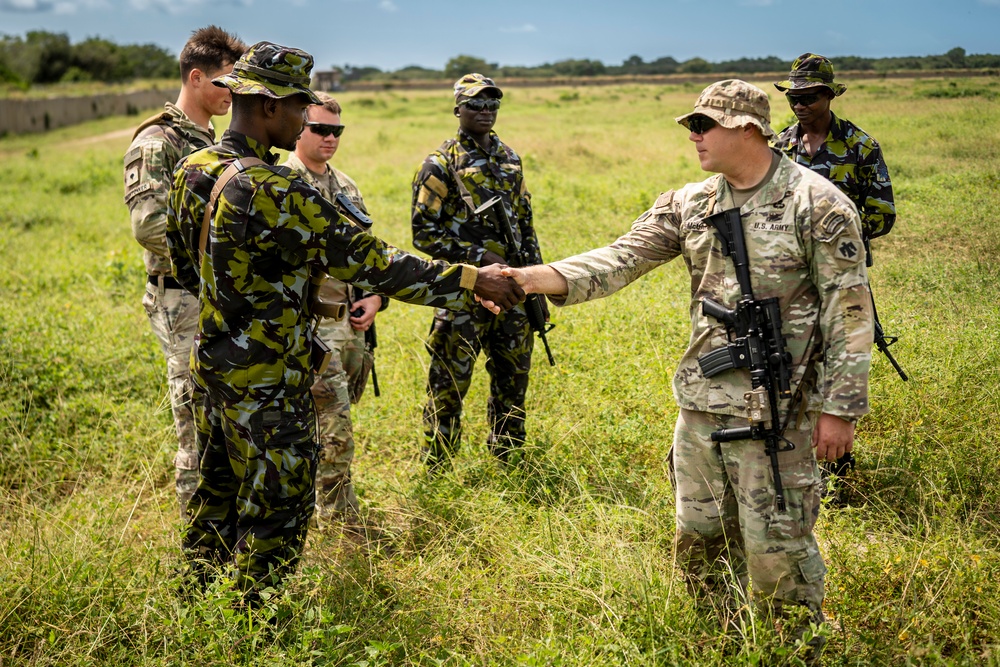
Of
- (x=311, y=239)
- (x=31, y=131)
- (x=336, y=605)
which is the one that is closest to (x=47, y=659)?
(x=336, y=605)

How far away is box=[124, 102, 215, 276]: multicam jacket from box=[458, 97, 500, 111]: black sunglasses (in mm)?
1455

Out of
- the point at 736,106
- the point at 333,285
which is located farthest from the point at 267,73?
the point at 736,106

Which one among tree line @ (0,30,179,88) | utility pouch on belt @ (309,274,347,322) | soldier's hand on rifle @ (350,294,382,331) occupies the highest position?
tree line @ (0,30,179,88)

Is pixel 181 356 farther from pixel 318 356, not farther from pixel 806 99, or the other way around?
pixel 806 99

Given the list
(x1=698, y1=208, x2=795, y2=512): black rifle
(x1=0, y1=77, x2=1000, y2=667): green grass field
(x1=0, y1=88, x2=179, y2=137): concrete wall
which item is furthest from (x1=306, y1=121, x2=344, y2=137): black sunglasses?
(x1=0, y1=88, x2=179, y2=137): concrete wall

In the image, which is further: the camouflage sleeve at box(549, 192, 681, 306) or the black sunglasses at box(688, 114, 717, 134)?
the camouflage sleeve at box(549, 192, 681, 306)

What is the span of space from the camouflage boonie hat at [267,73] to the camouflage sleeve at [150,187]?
995 mm

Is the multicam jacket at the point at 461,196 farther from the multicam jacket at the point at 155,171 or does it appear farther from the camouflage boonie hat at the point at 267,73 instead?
the camouflage boonie hat at the point at 267,73

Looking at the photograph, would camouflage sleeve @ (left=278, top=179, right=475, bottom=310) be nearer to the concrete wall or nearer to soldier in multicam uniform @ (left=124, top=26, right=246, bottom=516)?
soldier in multicam uniform @ (left=124, top=26, right=246, bottom=516)

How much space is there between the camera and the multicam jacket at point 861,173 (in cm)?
439

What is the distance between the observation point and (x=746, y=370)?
2783mm

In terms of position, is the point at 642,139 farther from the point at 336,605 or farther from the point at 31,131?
the point at 31,131

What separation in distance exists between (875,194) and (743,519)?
255cm

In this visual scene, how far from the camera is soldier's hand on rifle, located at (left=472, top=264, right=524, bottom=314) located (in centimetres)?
329
